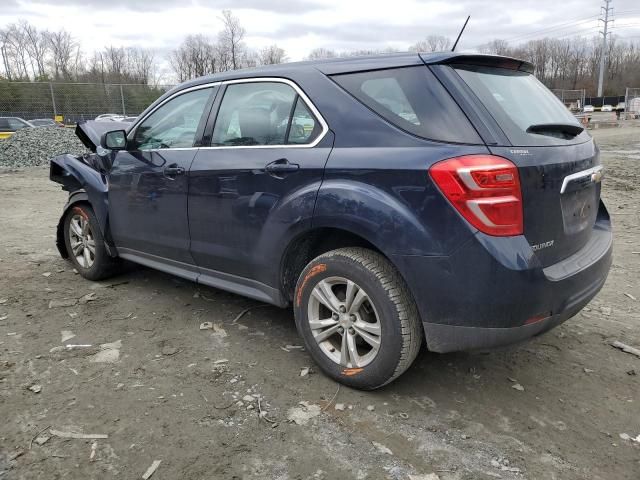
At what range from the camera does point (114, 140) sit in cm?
421

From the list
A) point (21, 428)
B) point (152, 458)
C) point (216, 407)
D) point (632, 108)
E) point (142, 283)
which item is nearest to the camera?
point (152, 458)

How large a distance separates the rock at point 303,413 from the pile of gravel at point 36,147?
15.3m

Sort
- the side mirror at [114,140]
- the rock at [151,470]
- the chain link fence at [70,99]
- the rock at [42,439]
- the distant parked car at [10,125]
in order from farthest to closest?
the chain link fence at [70,99] → the distant parked car at [10,125] → the side mirror at [114,140] → the rock at [42,439] → the rock at [151,470]

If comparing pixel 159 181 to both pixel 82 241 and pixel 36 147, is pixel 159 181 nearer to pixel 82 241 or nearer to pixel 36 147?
pixel 82 241

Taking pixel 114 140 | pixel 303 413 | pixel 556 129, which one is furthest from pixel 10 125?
pixel 556 129

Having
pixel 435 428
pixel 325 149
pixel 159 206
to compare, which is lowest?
pixel 435 428

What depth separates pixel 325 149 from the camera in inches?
116

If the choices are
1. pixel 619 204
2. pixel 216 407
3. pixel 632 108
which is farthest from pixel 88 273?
pixel 632 108

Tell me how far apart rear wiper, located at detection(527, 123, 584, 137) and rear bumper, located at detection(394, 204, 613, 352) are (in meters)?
0.67

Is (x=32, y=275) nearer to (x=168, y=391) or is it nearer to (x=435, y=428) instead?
(x=168, y=391)

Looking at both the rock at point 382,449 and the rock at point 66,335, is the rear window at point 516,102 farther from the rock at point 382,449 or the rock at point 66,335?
the rock at point 66,335

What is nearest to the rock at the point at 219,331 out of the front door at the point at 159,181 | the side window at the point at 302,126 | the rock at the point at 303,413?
the front door at the point at 159,181

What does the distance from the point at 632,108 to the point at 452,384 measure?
46.8 meters

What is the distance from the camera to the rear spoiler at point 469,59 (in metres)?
2.76
